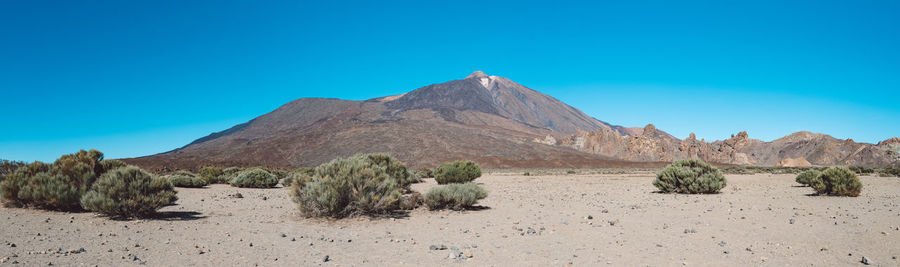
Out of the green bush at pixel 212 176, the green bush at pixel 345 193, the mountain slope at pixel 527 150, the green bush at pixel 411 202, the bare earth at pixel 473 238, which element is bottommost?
the bare earth at pixel 473 238

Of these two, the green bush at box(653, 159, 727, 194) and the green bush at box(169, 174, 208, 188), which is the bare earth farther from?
the green bush at box(169, 174, 208, 188)

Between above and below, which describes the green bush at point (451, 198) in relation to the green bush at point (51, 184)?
below

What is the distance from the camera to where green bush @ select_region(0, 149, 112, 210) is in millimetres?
9117

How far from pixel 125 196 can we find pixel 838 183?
64.3 ft

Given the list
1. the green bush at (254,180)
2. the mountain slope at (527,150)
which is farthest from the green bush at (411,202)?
the mountain slope at (527,150)

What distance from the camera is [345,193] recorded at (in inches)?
375

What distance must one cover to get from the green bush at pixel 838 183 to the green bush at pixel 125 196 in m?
18.8

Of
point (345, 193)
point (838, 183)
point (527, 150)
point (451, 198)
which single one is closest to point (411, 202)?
point (451, 198)

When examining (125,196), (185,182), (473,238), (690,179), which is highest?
(185,182)

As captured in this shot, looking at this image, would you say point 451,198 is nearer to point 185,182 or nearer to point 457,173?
point 185,182

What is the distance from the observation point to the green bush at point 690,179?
51.8 feet

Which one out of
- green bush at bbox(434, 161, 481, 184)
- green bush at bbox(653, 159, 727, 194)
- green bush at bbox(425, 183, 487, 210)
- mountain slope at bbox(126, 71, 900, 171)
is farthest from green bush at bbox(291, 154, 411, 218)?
mountain slope at bbox(126, 71, 900, 171)

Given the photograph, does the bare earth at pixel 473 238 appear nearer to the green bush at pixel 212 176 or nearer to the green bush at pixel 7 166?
the green bush at pixel 7 166

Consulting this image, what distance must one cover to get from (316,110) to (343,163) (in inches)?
7634
